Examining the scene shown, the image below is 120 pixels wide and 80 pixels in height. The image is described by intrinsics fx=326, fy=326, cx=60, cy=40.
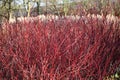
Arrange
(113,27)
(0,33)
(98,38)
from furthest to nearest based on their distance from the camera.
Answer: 1. (113,27)
2. (0,33)
3. (98,38)

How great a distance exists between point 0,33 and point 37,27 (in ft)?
4.29

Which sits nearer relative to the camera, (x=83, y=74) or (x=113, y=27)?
(x=83, y=74)

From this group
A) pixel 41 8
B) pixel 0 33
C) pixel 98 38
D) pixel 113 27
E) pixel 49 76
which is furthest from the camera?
pixel 41 8

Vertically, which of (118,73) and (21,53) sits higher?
(21,53)

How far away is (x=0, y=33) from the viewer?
7.28m

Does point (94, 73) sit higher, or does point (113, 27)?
point (113, 27)

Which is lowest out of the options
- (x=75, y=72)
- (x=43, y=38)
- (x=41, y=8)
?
(x=41, y=8)

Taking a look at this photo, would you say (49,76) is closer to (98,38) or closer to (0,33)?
(98,38)

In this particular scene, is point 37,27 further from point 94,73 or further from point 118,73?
point 118,73

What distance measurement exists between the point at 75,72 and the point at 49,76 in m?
0.58

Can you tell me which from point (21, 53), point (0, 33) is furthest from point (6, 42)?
point (21, 53)

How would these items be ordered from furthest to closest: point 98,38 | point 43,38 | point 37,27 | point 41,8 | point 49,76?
point 41,8, point 98,38, point 37,27, point 43,38, point 49,76

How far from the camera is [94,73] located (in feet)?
22.0

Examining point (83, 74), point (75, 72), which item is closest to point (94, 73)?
point (83, 74)
